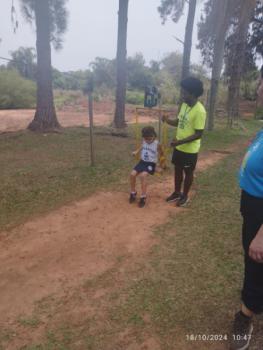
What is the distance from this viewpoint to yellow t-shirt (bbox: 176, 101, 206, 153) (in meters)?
4.79

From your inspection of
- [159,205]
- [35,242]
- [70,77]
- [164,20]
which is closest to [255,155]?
[35,242]

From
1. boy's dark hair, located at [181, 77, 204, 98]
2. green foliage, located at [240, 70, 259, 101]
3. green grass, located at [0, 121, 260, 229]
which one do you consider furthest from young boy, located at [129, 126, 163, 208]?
green foliage, located at [240, 70, 259, 101]

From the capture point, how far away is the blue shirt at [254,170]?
7.13 ft

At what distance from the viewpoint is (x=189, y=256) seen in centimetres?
382

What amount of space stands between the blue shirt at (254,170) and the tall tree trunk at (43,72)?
8.81 metres

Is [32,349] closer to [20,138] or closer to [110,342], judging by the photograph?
[110,342]

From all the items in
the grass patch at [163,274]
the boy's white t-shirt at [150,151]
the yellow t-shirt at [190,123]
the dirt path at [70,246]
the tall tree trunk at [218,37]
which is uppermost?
the tall tree trunk at [218,37]

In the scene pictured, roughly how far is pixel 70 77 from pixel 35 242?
117 feet

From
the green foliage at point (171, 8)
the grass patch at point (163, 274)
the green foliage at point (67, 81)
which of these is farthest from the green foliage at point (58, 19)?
the green foliage at point (67, 81)

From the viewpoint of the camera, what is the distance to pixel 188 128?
16.1 feet

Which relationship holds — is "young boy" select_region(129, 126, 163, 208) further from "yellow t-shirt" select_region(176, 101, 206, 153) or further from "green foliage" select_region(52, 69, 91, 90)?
"green foliage" select_region(52, 69, 91, 90)

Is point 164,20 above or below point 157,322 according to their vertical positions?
above

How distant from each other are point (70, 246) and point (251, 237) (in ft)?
7.39

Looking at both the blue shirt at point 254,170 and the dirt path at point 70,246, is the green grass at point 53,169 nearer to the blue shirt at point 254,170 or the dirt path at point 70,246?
the dirt path at point 70,246
